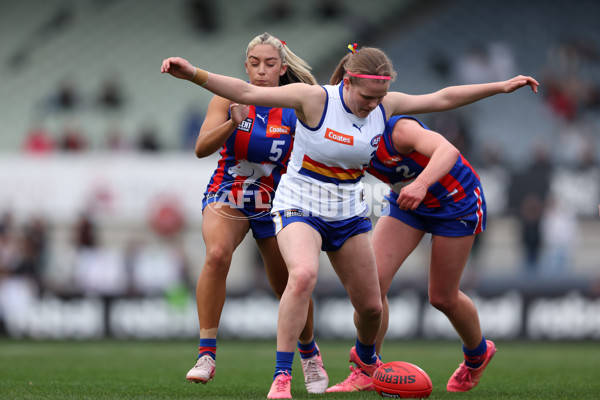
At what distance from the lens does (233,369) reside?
8344 millimetres

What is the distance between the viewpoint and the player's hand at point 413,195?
205 inches

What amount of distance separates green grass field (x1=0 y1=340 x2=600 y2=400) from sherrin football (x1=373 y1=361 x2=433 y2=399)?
107 millimetres

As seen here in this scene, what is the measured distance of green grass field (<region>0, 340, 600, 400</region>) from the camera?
19.4ft

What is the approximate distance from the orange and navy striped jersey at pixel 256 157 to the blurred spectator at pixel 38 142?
11.4 meters

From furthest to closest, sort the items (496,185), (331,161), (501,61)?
(501,61) → (496,185) → (331,161)

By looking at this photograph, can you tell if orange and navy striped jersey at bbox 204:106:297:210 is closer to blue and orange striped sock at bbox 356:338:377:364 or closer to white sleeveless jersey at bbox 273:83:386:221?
white sleeveless jersey at bbox 273:83:386:221

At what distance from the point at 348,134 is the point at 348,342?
783 cm

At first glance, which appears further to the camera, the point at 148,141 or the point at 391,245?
the point at 148,141

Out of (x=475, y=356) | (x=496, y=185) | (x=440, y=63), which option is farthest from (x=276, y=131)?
(x=440, y=63)

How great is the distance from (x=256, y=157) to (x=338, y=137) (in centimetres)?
99

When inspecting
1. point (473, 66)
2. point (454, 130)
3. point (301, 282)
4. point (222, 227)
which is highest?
point (473, 66)

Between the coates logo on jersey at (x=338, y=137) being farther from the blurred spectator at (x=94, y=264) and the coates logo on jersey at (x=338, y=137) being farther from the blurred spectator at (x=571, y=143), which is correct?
the blurred spectator at (x=571, y=143)

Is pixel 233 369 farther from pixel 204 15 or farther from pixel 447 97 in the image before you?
pixel 204 15

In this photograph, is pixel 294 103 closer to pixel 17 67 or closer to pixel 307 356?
pixel 307 356
